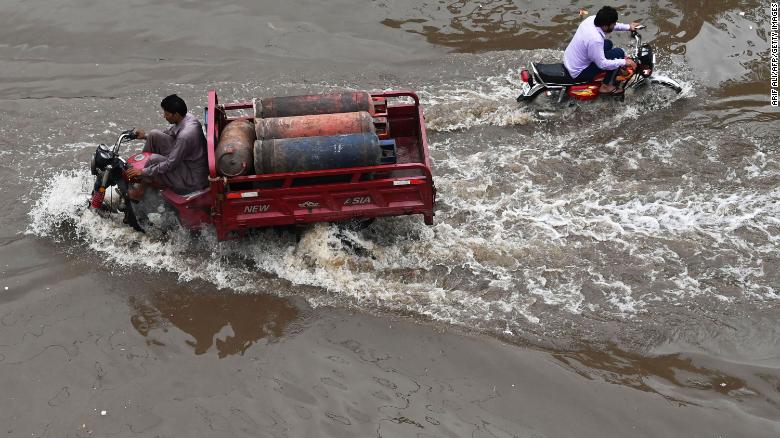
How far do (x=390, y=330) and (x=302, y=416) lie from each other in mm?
1185

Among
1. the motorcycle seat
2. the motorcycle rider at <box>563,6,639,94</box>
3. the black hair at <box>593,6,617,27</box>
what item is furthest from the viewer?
the motorcycle seat

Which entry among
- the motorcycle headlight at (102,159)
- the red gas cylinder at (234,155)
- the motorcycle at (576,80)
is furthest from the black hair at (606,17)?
the motorcycle headlight at (102,159)

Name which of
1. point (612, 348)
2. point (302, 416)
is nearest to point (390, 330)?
point (302, 416)

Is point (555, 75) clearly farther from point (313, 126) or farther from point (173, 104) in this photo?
point (173, 104)

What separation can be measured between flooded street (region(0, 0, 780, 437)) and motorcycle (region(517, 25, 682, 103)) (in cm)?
27

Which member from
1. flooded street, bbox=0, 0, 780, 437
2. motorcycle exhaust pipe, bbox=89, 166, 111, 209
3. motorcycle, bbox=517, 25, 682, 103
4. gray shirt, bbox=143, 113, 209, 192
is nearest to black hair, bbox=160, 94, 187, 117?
gray shirt, bbox=143, 113, 209, 192

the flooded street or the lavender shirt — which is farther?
the lavender shirt

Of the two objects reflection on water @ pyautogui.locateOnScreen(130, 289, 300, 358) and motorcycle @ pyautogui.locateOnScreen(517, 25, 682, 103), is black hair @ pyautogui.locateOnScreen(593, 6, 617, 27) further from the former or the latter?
reflection on water @ pyautogui.locateOnScreen(130, 289, 300, 358)

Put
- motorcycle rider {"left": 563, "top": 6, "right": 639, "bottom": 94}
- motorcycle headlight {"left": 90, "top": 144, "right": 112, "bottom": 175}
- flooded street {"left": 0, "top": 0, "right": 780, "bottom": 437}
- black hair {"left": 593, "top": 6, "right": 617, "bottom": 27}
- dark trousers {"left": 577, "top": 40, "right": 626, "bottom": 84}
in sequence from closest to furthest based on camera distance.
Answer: flooded street {"left": 0, "top": 0, "right": 780, "bottom": 437}
motorcycle headlight {"left": 90, "top": 144, "right": 112, "bottom": 175}
black hair {"left": 593, "top": 6, "right": 617, "bottom": 27}
motorcycle rider {"left": 563, "top": 6, "right": 639, "bottom": 94}
dark trousers {"left": 577, "top": 40, "right": 626, "bottom": 84}

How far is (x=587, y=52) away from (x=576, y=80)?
44 cm

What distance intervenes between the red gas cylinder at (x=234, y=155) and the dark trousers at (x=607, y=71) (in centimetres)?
487

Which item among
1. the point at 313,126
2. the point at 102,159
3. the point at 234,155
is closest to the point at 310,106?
the point at 313,126

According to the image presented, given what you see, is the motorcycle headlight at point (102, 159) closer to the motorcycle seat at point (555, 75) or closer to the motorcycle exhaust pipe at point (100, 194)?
the motorcycle exhaust pipe at point (100, 194)

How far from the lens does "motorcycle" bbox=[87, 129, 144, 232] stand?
668cm
